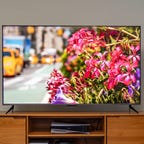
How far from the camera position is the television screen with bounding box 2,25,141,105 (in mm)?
3213

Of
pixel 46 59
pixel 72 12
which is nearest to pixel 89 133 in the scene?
pixel 46 59

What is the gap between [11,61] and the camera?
3221 mm

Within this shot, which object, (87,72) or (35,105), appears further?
(35,105)

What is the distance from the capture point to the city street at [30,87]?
3215mm

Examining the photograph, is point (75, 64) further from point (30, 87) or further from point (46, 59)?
point (30, 87)

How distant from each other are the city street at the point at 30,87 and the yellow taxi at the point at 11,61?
0.24 feet

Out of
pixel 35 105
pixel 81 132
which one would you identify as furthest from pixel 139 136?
pixel 35 105

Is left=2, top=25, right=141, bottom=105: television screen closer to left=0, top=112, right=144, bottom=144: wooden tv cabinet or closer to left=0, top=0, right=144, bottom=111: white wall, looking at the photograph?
left=0, top=112, right=144, bottom=144: wooden tv cabinet

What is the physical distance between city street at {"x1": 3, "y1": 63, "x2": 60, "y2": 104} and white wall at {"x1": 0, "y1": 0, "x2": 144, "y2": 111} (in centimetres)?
61

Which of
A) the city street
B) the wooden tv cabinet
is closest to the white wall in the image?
the wooden tv cabinet

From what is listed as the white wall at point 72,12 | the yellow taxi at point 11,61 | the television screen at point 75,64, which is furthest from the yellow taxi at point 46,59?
the white wall at point 72,12

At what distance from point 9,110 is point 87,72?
93cm

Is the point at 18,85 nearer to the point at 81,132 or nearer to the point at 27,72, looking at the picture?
the point at 27,72

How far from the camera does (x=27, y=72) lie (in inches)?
127
